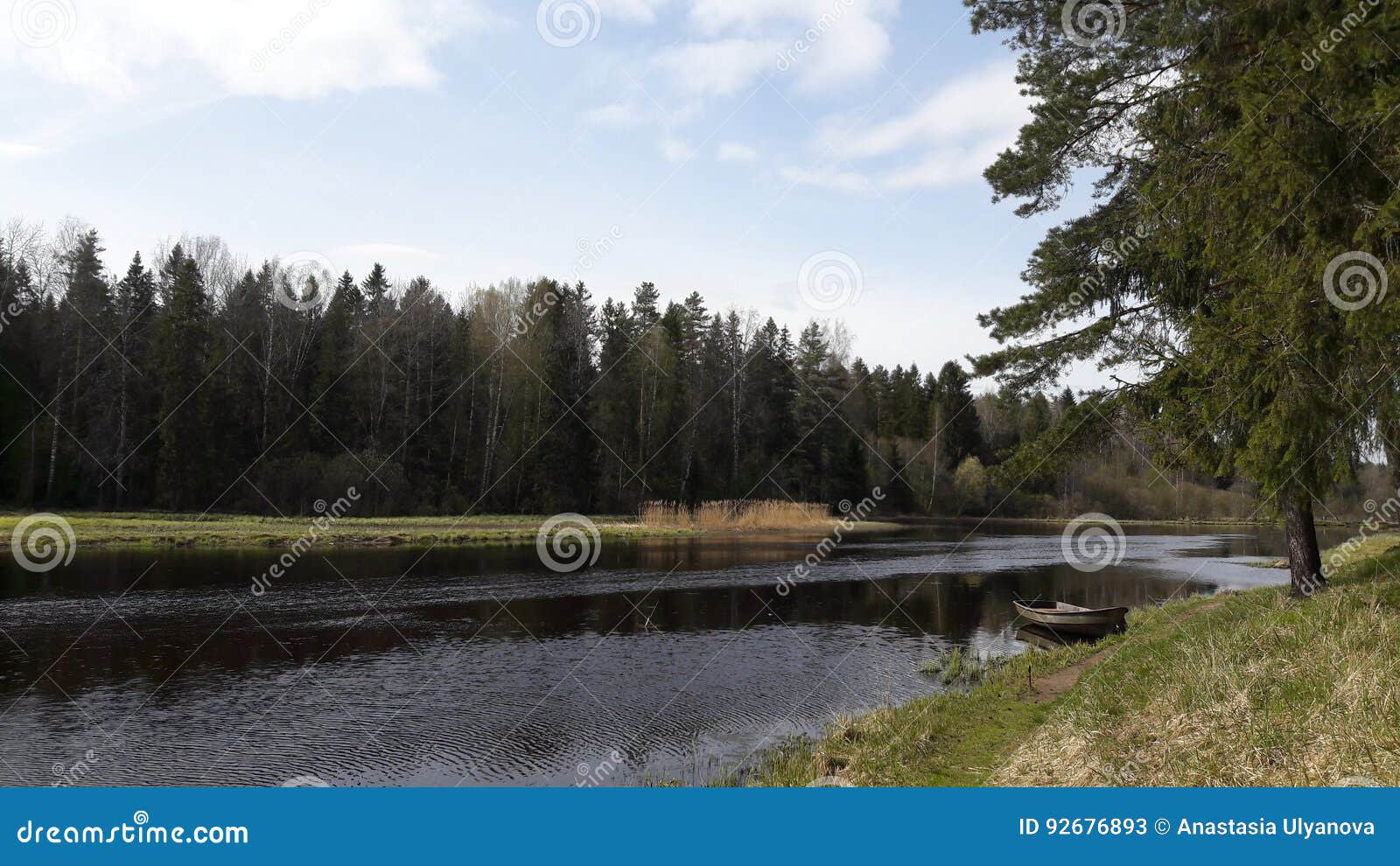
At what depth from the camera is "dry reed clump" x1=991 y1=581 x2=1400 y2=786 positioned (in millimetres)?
5941

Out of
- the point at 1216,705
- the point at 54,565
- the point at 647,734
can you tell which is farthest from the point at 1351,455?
the point at 54,565

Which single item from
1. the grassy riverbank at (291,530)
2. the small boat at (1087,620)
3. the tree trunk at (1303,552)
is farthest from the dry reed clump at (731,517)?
the tree trunk at (1303,552)

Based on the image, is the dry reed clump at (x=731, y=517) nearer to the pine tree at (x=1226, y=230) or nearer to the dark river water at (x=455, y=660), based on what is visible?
the dark river water at (x=455, y=660)

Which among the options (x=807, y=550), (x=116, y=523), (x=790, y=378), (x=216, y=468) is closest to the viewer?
(x=116, y=523)

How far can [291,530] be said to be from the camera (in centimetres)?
3894

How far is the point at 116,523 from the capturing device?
3750cm

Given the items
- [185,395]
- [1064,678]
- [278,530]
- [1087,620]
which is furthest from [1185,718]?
[185,395]

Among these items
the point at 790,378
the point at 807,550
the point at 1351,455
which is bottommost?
the point at 807,550

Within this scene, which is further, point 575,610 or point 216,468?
point 216,468

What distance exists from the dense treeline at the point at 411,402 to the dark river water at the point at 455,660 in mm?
15397

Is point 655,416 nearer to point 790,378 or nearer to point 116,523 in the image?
point 790,378

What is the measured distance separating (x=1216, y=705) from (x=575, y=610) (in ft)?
57.6

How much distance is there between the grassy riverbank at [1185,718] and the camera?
6125mm

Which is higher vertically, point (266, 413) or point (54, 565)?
point (266, 413)
